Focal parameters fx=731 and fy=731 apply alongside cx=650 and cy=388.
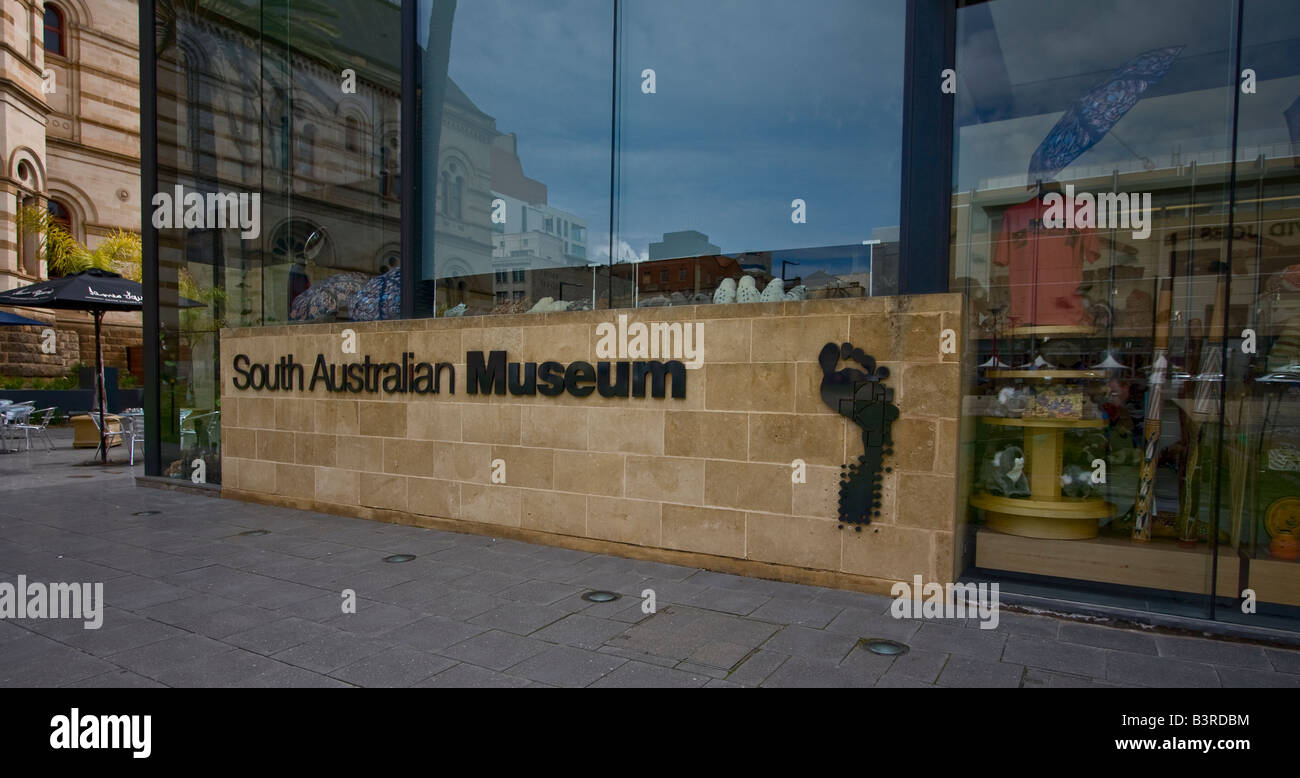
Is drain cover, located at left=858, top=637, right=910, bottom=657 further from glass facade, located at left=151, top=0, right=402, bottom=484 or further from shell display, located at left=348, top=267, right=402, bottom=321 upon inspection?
glass facade, located at left=151, top=0, right=402, bottom=484

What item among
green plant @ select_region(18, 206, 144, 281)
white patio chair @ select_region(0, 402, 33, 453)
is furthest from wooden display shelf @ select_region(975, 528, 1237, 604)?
green plant @ select_region(18, 206, 144, 281)

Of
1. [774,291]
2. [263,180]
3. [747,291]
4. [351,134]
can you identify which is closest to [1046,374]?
[774,291]

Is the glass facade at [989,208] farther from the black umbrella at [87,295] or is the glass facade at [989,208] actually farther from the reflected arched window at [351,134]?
the black umbrella at [87,295]

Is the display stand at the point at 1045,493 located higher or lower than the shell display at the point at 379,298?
lower

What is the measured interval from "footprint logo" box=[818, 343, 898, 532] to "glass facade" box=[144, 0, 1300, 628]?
2.26ft

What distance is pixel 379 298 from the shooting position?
28.5 ft

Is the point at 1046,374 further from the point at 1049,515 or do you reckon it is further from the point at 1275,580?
the point at 1275,580

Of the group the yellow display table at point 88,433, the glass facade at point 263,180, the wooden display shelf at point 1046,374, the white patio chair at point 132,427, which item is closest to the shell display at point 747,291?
the wooden display shelf at point 1046,374

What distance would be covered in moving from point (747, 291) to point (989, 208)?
6.53 ft

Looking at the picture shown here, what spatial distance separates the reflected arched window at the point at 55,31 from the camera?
93.0 ft

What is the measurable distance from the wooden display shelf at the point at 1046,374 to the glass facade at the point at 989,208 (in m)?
0.02
